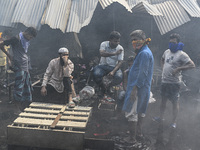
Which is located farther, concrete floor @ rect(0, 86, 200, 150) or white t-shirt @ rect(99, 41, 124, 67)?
white t-shirt @ rect(99, 41, 124, 67)

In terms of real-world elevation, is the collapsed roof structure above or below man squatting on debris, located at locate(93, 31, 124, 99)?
above

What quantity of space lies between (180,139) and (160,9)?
5.37 meters

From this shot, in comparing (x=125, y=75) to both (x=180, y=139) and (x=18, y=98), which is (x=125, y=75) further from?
(x=18, y=98)

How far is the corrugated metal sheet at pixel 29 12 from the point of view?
6547 mm

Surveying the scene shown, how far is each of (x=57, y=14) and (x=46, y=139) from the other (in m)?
5.11

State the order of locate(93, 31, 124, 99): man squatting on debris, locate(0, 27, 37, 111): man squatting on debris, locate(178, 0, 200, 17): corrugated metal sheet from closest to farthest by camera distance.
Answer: locate(0, 27, 37, 111): man squatting on debris → locate(93, 31, 124, 99): man squatting on debris → locate(178, 0, 200, 17): corrugated metal sheet

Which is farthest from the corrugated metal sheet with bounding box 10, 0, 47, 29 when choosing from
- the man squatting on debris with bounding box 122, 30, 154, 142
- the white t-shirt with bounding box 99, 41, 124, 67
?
the man squatting on debris with bounding box 122, 30, 154, 142

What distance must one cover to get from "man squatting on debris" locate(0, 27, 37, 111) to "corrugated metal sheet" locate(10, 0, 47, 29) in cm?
230

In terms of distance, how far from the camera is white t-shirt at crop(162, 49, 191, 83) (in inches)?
168

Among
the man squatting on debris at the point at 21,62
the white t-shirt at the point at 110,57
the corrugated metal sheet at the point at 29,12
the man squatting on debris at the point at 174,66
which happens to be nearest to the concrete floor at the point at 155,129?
the man squatting on debris at the point at 174,66

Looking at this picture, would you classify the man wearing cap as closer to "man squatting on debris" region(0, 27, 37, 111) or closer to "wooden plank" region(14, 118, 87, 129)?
"man squatting on debris" region(0, 27, 37, 111)

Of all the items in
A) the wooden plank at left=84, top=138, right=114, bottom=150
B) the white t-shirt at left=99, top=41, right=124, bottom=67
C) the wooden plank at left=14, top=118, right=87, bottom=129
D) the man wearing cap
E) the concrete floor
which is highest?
the white t-shirt at left=99, top=41, right=124, bottom=67

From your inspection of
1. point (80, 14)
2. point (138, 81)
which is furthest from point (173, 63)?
point (80, 14)

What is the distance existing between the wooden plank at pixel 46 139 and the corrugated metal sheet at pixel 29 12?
476 cm
